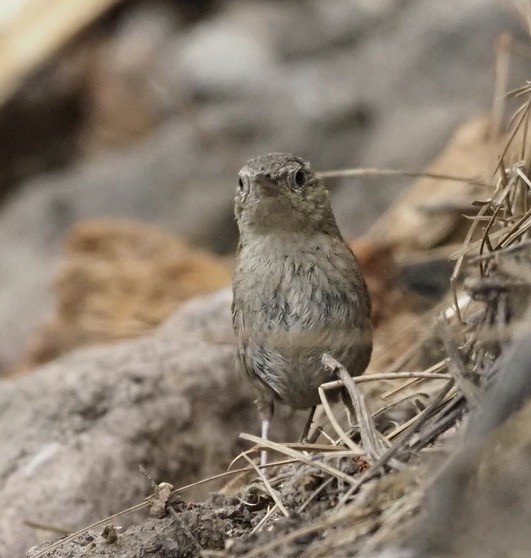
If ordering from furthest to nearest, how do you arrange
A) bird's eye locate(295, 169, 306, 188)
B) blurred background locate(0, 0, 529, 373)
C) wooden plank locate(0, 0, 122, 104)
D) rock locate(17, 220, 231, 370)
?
wooden plank locate(0, 0, 122, 104)
blurred background locate(0, 0, 529, 373)
rock locate(17, 220, 231, 370)
bird's eye locate(295, 169, 306, 188)

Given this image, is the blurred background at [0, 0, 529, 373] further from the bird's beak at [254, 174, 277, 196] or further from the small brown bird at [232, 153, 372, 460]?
the bird's beak at [254, 174, 277, 196]

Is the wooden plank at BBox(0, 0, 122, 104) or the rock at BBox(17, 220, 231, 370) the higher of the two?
the wooden plank at BBox(0, 0, 122, 104)

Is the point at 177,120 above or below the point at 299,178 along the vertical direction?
above

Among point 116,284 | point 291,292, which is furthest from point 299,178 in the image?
point 116,284

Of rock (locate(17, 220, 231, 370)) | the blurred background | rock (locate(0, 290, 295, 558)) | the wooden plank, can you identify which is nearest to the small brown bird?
rock (locate(0, 290, 295, 558))

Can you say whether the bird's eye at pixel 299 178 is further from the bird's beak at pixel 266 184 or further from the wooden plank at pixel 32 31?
the wooden plank at pixel 32 31

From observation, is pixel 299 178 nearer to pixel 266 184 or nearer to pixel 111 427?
pixel 266 184

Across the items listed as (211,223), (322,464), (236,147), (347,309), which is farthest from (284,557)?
(236,147)

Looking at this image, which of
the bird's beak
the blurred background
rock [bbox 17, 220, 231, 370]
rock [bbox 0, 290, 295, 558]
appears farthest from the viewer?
the blurred background
